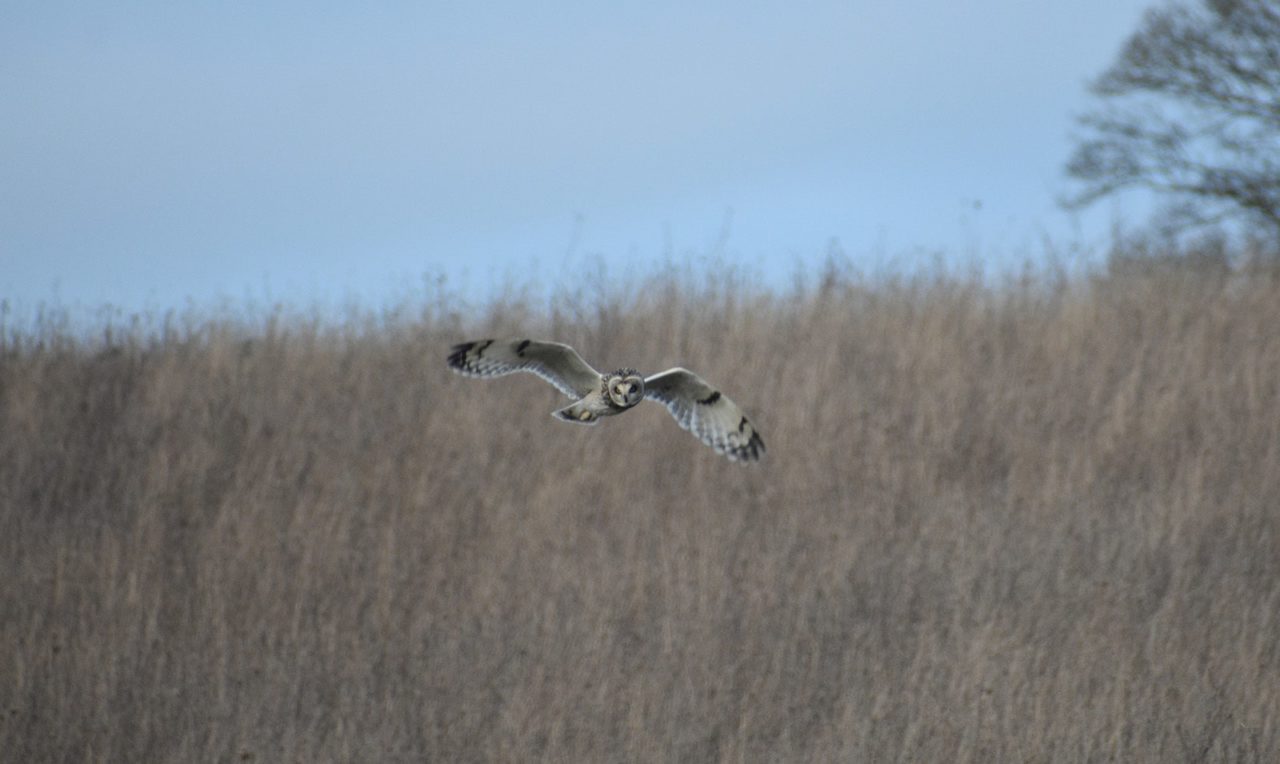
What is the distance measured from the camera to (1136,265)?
10.5m

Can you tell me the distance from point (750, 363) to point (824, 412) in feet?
2.29

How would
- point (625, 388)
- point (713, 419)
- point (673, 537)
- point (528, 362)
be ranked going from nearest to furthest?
point (625, 388), point (528, 362), point (713, 419), point (673, 537)

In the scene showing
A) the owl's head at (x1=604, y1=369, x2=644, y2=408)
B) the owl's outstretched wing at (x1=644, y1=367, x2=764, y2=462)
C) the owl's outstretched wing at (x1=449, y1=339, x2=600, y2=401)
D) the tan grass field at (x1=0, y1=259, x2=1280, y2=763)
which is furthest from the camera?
the tan grass field at (x1=0, y1=259, x2=1280, y2=763)

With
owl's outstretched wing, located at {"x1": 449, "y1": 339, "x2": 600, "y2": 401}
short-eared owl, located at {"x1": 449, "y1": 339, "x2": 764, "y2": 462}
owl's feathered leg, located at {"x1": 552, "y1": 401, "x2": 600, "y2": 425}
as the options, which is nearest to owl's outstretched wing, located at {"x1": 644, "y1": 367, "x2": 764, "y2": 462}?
short-eared owl, located at {"x1": 449, "y1": 339, "x2": 764, "y2": 462}

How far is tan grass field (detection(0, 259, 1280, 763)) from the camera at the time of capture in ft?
19.4

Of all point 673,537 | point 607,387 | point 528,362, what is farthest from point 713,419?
point 673,537

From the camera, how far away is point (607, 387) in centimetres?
353

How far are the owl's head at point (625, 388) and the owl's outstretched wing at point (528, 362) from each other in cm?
19

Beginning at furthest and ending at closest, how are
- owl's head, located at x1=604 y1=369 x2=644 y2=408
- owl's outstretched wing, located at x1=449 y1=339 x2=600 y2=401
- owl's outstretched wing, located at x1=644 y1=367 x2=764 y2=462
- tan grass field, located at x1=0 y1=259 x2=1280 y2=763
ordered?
tan grass field, located at x1=0 y1=259 x2=1280 y2=763
owl's outstretched wing, located at x1=644 y1=367 x2=764 y2=462
owl's outstretched wing, located at x1=449 y1=339 x2=600 y2=401
owl's head, located at x1=604 y1=369 x2=644 y2=408

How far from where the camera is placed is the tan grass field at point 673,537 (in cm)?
593

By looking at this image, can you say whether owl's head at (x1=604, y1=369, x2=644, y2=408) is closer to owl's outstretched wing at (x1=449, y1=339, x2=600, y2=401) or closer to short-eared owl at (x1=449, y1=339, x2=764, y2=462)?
short-eared owl at (x1=449, y1=339, x2=764, y2=462)

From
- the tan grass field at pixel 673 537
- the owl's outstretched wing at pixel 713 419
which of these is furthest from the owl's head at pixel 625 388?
the tan grass field at pixel 673 537

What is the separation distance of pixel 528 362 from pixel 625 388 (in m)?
0.52

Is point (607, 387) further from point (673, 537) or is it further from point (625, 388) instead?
point (673, 537)
